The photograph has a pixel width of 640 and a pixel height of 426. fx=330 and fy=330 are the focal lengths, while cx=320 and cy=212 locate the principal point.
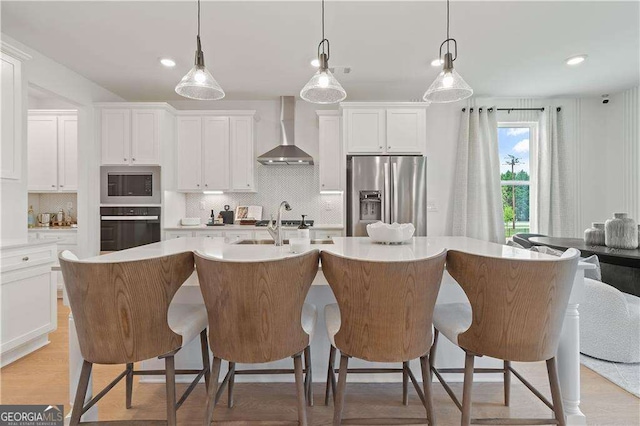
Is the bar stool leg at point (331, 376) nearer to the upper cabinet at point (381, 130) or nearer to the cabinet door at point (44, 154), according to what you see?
the upper cabinet at point (381, 130)

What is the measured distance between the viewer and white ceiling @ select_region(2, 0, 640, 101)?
2559 millimetres

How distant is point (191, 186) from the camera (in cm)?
443

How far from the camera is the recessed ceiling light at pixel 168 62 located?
3377mm

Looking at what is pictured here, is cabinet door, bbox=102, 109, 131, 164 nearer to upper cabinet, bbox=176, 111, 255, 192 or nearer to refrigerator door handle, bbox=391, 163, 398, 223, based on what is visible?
upper cabinet, bbox=176, 111, 255, 192

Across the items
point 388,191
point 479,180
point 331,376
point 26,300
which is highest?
point 479,180

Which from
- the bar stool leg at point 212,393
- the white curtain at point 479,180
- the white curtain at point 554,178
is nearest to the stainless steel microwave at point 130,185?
the bar stool leg at point 212,393

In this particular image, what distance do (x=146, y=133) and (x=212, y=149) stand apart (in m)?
0.80

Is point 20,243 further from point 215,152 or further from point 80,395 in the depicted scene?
point 215,152

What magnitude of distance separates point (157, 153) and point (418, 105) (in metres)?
3.31

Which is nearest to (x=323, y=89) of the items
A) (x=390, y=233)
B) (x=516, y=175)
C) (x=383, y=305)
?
(x=390, y=233)

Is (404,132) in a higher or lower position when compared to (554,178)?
higher

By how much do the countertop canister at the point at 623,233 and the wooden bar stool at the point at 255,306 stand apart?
128 inches

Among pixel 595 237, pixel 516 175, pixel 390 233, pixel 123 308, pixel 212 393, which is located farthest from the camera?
pixel 516 175

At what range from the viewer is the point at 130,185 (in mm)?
4148
